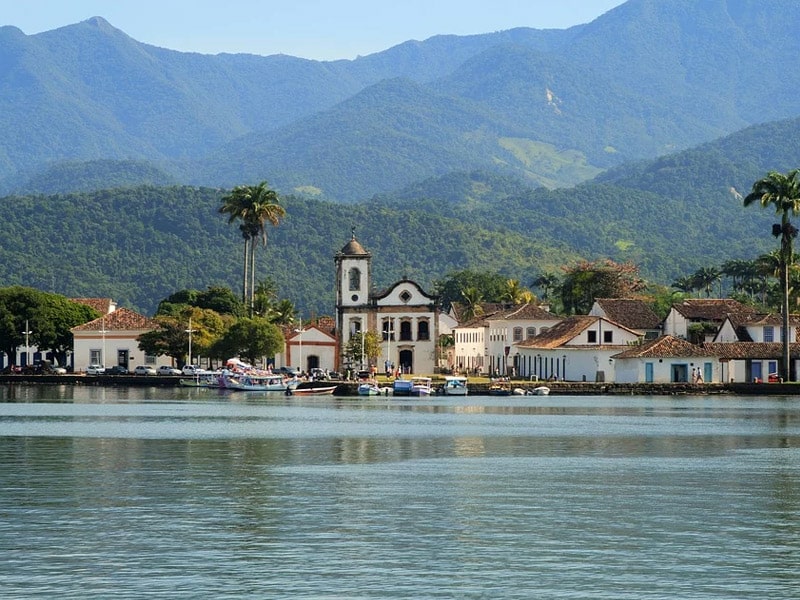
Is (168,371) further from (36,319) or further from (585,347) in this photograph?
(585,347)

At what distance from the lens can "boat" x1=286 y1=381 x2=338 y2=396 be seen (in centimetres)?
12631

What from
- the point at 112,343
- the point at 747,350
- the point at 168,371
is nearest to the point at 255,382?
the point at 168,371

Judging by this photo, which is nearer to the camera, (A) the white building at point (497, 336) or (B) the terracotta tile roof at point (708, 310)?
(B) the terracotta tile roof at point (708, 310)

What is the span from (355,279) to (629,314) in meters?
25.3

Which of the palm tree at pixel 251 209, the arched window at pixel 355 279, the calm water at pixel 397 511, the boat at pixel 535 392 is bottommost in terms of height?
the calm water at pixel 397 511

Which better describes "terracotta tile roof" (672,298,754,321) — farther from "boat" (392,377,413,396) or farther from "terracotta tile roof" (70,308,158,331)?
"terracotta tile roof" (70,308,158,331)

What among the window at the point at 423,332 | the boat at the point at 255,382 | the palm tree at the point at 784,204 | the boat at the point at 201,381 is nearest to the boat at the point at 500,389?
the boat at the point at 255,382

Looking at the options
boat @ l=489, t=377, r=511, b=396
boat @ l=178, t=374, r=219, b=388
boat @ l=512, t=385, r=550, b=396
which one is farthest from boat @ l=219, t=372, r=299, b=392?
boat @ l=512, t=385, r=550, b=396

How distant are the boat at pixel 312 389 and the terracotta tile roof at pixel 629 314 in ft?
84.6

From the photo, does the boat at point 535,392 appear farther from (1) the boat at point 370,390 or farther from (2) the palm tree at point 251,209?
(2) the palm tree at point 251,209

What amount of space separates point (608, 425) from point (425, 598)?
5128 cm

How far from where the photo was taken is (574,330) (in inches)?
5098

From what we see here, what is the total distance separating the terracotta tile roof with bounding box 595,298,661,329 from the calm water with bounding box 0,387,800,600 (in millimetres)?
59345

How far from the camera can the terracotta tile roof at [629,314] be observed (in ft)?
451
